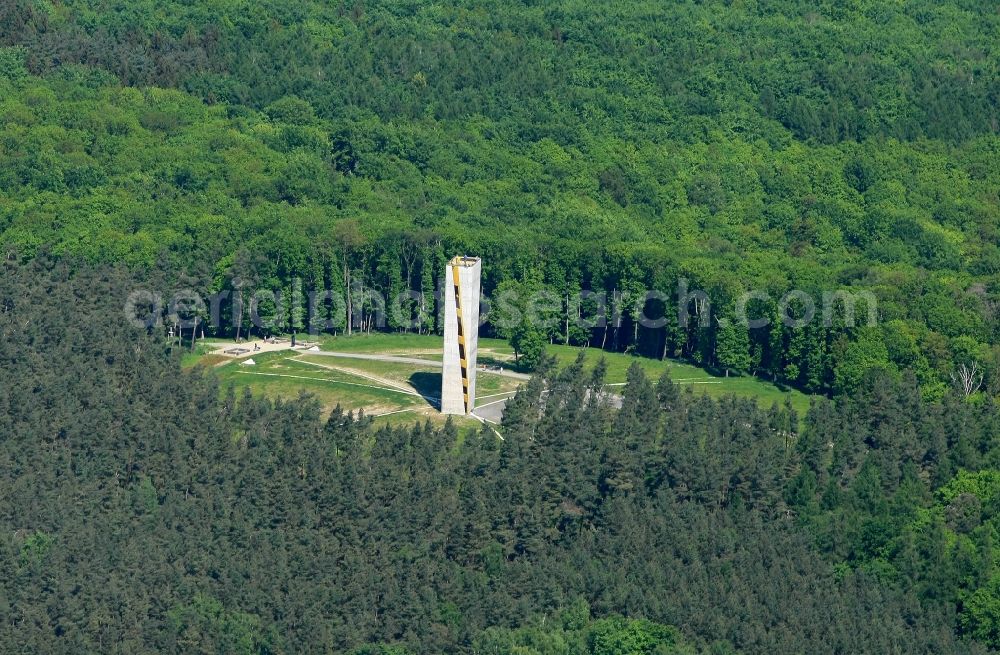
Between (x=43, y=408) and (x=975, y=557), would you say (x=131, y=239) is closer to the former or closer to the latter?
(x=43, y=408)

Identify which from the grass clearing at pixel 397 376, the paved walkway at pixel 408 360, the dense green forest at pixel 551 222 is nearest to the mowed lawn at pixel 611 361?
the grass clearing at pixel 397 376

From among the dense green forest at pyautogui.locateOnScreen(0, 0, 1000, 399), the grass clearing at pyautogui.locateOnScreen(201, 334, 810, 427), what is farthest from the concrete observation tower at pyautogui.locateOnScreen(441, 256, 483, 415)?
the dense green forest at pyautogui.locateOnScreen(0, 0, 1000, 399)

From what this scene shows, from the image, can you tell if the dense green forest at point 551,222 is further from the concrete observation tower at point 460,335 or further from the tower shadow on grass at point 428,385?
the concrete observation tower at point 460,335

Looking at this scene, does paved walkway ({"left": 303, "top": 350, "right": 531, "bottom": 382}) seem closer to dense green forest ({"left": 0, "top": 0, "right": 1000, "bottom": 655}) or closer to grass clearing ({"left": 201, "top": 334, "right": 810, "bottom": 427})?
grass clearing ({"left": 201, "top": 334, "right": 810, "bottom": 427})

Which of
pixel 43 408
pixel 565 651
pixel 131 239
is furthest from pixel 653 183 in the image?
pixel 565 651

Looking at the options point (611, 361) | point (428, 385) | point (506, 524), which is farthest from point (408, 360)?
point (506, 524)

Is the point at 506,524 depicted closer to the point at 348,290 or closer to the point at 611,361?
the point at 611,361
